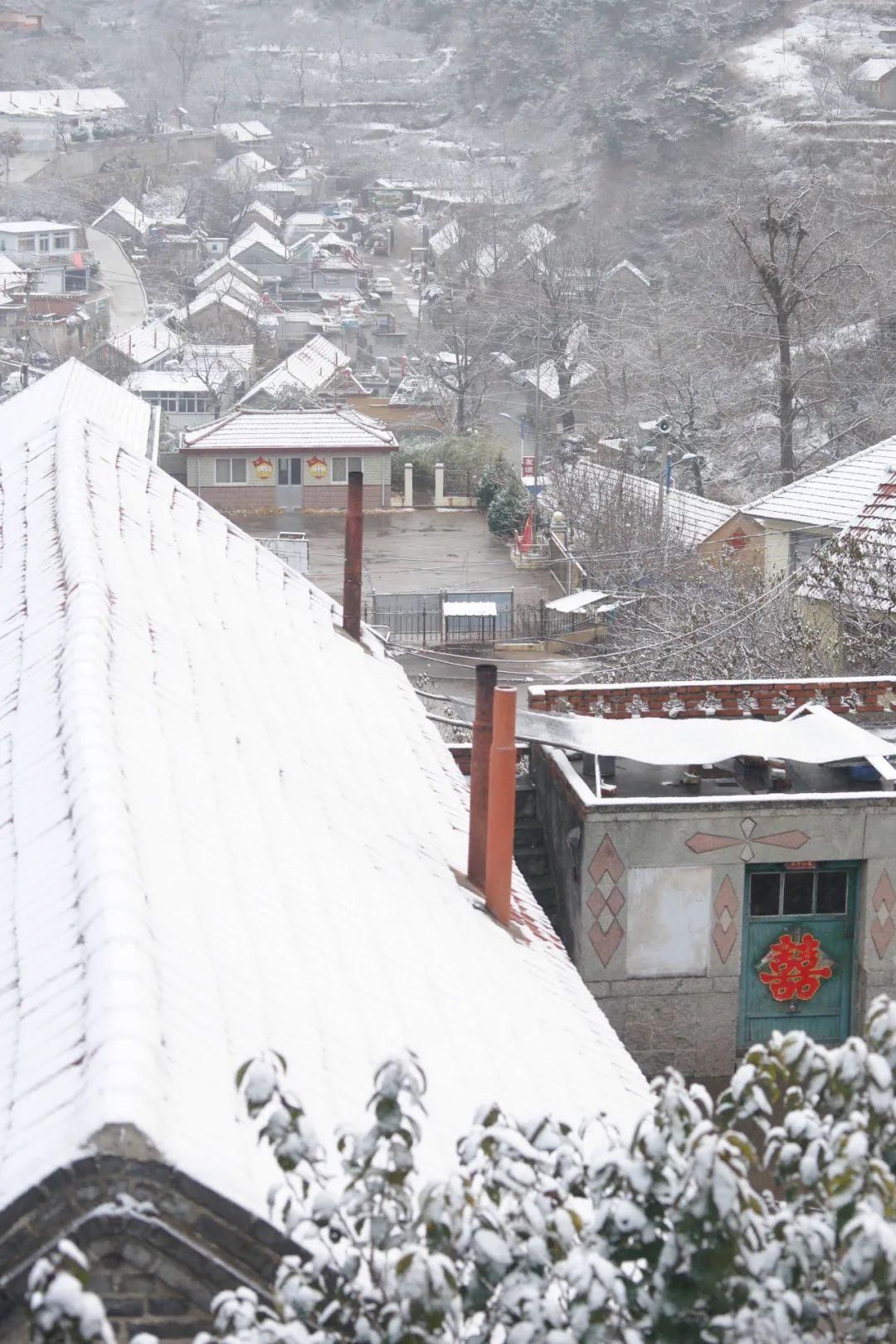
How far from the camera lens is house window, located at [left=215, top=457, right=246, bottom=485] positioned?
53.0 m

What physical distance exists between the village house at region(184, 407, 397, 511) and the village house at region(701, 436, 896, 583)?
21.6m

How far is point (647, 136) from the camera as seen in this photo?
4213 inches

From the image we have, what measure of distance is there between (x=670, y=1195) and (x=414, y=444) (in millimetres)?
59422

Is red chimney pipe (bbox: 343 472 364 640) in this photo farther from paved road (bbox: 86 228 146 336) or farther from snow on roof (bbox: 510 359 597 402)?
paved road (bbox: 86 228 146 336)

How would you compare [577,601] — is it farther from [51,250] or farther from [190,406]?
[51,250]

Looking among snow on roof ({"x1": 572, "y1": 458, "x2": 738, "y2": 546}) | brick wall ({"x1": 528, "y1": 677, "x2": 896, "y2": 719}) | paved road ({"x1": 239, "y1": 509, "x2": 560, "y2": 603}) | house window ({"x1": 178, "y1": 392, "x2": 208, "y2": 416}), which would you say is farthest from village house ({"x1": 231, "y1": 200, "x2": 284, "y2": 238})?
brick wall ({"x1": 528, "y1": 677, "x2": 896, "y2": 719})

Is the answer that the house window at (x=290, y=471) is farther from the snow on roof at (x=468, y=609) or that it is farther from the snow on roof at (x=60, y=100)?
the snow on roof at (x=60, y=100)

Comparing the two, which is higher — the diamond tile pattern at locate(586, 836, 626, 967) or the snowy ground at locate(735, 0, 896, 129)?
the snowy ground at locate(735, 0, 896, 129)

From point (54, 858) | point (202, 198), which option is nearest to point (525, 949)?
point (54, 858)

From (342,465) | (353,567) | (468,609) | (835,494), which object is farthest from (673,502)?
(353,567)

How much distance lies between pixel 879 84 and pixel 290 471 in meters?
75.8

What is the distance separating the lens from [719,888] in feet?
45.2

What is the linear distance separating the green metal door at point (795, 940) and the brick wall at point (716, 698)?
2.10 meters

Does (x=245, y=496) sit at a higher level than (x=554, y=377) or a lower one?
lower
